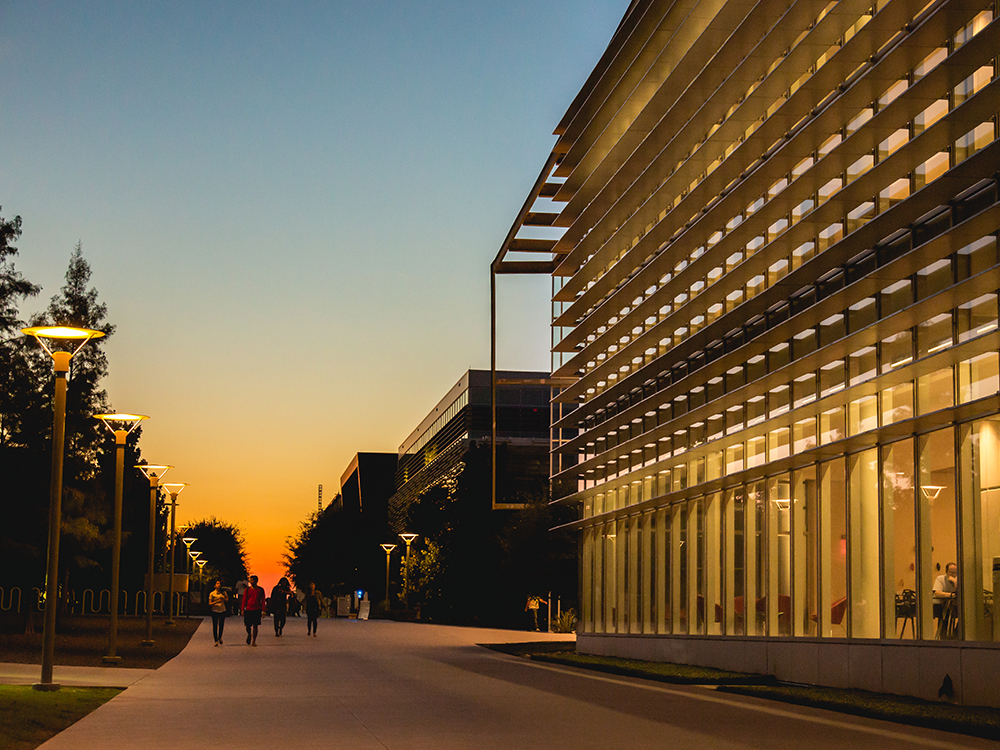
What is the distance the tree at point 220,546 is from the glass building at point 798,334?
13835 centimetres

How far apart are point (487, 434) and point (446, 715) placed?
9666 cm

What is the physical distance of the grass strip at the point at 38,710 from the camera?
1263 centimetres

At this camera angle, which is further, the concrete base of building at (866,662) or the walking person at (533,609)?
the walking person at (533,609)

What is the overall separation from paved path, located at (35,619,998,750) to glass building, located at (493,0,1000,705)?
9.69ft

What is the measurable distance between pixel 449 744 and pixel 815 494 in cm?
1166

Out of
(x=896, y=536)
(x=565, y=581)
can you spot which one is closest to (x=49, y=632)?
(x=896, y=536)

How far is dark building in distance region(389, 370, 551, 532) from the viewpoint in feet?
339

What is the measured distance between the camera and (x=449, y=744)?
12.4 metres

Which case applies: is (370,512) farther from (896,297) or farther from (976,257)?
(976,257)

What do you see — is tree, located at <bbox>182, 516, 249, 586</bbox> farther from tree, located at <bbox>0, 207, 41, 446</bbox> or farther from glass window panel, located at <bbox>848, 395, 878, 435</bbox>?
glass window panel, located at <bbox>848, 395, 878, 435</bbox>

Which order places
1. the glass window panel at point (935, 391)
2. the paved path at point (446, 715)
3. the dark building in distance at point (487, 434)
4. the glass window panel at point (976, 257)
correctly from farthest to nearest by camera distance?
1. the dark building in distance at point (487, 434)
2. the glass window panel at point (935, 391)
3. the glass window panel at point (976, 257)
4. the paved path at point (446, 715)

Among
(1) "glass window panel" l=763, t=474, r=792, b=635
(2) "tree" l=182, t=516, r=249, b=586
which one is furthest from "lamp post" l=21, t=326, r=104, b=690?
(2) "tree" l=182, t=516, r=249, b=586

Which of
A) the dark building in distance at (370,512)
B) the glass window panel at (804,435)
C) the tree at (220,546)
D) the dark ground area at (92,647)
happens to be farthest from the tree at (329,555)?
the glass window panel at (804,435)

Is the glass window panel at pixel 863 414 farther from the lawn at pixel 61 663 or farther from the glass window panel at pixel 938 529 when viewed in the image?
the lawn at pixel 61 663
